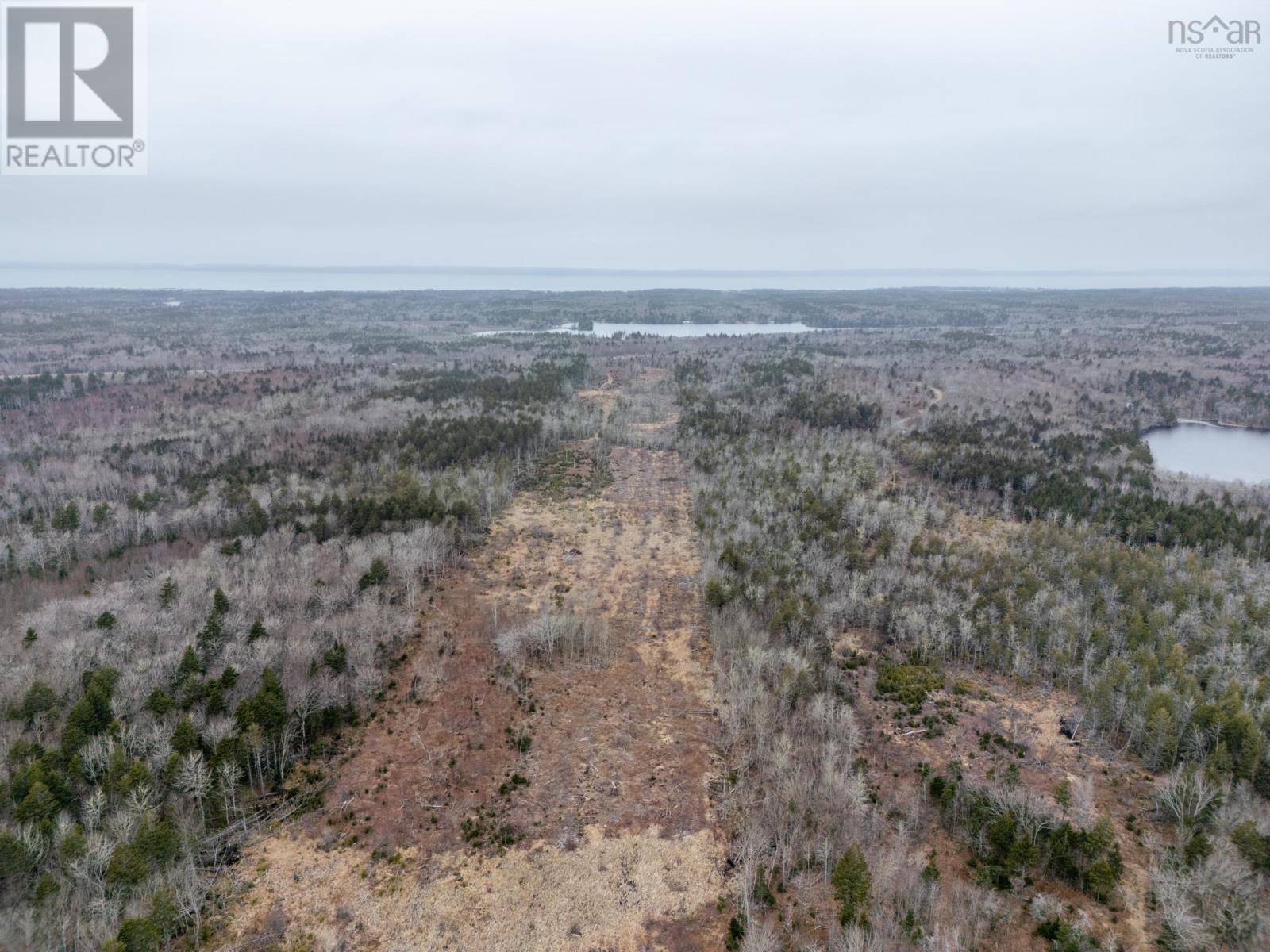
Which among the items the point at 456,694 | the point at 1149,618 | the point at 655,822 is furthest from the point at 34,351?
the point at 1149,618

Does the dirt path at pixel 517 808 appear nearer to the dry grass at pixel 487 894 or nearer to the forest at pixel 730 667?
the dry grass at pixel 487 894

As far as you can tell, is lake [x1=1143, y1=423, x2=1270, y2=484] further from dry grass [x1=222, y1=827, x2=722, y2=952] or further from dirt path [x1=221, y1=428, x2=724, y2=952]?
dry grass [x1=222, y1=827, x2=722, y2=952]

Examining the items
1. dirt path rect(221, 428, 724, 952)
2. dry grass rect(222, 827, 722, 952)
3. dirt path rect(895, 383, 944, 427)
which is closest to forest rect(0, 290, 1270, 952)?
dirt path rect(221, 428, 724, 952)

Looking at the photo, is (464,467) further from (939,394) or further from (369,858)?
(939,394)

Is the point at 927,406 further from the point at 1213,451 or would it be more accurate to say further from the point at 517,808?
the point at 517,808

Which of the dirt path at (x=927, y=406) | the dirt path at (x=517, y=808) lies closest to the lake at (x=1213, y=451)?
the dirt path at (x=927, y=406)

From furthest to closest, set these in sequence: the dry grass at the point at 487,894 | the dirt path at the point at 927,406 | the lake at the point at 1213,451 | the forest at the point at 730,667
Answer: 1. the dirt path at the point at 927,406
2. the lake at the point at 1213,451
3. the forest at the point at 730,667
4. the dry grass at the point at 487,894
